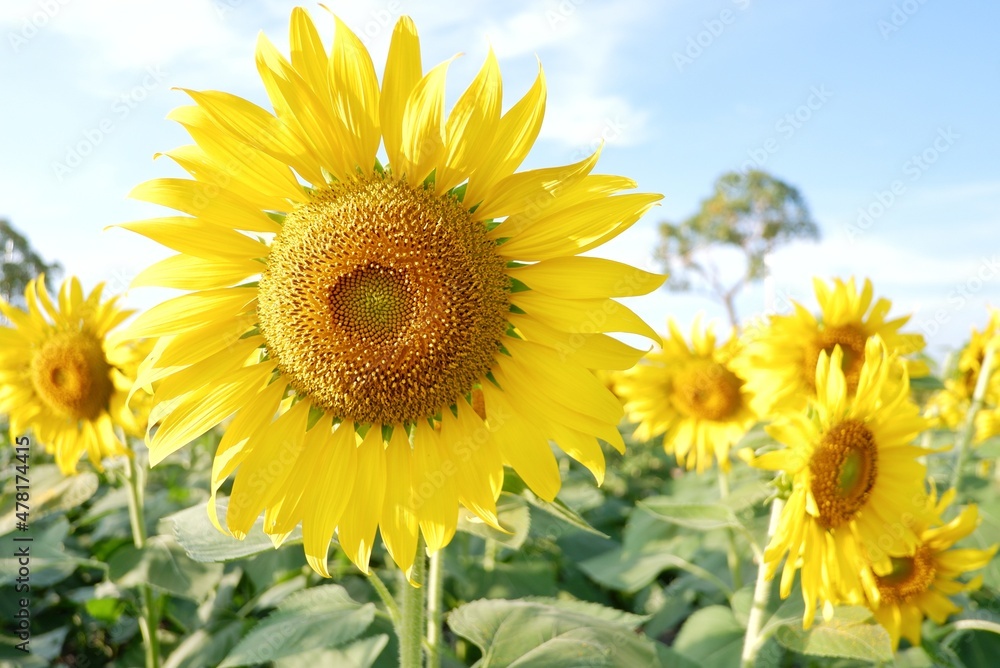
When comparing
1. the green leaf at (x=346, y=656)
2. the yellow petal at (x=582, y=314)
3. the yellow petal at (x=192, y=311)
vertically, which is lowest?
the green leaf at (x=346, y=656)

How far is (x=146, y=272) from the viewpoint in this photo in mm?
1793

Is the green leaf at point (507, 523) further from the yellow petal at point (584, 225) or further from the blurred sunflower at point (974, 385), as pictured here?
the blurred sunflower at point (974, 385)

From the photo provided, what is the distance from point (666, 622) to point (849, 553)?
7.03ft

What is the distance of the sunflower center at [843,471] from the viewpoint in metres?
2.58

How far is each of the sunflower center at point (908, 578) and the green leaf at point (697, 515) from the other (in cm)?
92

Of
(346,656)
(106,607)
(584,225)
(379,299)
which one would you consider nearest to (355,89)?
(379,299)

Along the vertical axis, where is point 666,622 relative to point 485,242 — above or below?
below

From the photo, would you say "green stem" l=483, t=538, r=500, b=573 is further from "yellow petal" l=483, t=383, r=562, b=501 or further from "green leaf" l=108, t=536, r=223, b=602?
"yellow petal" l=483, t=383, r=562, b=501

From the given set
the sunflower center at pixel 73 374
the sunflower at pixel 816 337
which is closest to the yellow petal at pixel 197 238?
the sunflower center at pixel 73 374

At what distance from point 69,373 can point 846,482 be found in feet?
12.6

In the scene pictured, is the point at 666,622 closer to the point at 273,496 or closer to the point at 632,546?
the point at 632,546

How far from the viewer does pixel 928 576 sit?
3.02 m

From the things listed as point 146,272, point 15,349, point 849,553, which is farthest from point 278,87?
point 15,349

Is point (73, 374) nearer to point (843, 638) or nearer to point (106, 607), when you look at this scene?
point (106, 607)
